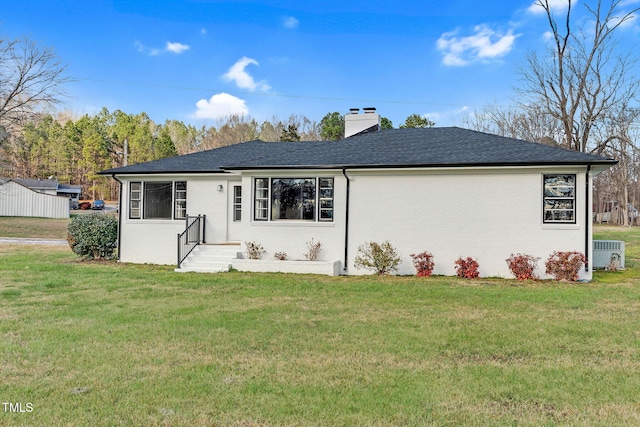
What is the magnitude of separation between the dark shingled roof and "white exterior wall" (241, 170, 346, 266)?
414 millimetres

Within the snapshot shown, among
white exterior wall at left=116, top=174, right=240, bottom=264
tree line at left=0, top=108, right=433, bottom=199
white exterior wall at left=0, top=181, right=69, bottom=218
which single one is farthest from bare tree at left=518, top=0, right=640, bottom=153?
white exterior wall at left=0, top=181, right=69, bottom=218

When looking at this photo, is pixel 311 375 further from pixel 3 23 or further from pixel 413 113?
pixel 413 113

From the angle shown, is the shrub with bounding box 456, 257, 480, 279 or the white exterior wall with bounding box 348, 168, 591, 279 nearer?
the white exterior wall with bounding box 348, 168, 591, 279

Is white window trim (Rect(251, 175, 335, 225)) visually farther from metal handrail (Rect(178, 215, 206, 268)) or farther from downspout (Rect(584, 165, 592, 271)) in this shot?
downspout (Rect(584, 165, 592, 271))

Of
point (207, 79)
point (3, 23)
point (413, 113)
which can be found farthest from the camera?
point (413, 113)

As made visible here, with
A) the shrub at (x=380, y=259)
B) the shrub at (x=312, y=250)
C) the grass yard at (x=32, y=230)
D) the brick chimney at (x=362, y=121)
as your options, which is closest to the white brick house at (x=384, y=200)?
the shrub at (x=312, y=250)

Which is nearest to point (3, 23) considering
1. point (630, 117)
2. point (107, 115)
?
point (630, 117)

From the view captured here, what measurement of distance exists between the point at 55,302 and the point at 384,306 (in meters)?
5.66

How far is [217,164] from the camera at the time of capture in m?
14.4

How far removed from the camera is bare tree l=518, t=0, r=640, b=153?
24.0 metres

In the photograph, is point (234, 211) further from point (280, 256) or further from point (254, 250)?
point (280, 256)

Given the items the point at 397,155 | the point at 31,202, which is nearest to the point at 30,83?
the point at 31,202

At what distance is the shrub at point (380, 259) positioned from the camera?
1180 centimetres

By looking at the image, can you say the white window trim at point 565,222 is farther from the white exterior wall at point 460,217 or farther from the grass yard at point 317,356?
the grass yard at point 317,356
